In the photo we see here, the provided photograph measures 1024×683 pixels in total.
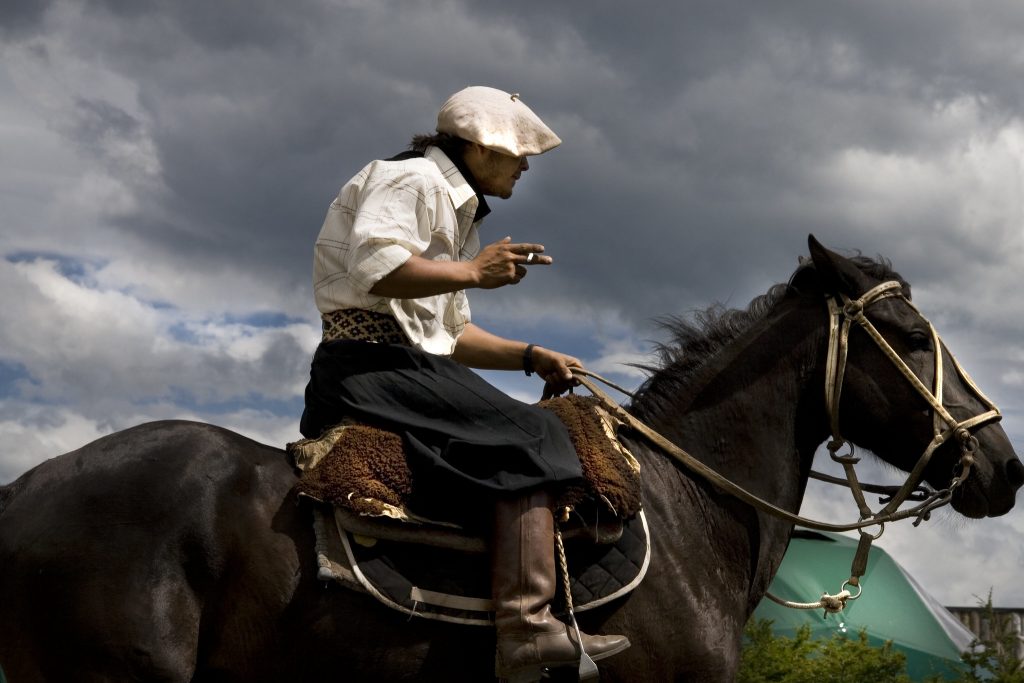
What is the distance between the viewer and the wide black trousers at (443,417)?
4391 mm

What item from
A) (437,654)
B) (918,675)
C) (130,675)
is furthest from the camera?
(918,675)

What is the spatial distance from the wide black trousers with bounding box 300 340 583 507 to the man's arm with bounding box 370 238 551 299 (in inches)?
12.9

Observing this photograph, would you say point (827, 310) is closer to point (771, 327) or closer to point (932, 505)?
point (771, 327)

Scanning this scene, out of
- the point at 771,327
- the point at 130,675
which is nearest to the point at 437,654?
the point at 130,675

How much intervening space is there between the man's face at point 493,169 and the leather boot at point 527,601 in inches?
58.8

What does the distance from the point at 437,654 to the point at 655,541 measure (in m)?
1.06

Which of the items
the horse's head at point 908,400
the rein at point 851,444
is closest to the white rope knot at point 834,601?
the rein at point 851,444

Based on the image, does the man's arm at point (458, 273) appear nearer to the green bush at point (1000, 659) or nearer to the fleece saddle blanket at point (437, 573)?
the fleece saddle blanket at point (437, 573)

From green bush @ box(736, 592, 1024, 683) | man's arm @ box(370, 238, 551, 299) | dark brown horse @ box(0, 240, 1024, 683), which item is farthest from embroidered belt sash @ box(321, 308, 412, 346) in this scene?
green bush @ box(736, 592, 1024, 683)

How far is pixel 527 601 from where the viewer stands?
4.23 metres

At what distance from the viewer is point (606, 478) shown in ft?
14.9

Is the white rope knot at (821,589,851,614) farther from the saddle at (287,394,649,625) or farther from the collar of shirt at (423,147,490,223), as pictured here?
the collar of shirt at (423,147,490,223)

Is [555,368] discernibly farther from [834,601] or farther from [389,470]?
[834,601]

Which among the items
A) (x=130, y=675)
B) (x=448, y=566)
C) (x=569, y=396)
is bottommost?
(x=130, y=675)
